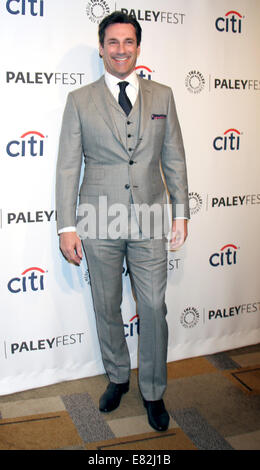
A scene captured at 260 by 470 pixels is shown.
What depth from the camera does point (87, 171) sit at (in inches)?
96.7

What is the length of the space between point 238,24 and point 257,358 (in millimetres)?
2004

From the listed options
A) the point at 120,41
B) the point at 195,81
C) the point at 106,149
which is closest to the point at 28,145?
the point at 106,149

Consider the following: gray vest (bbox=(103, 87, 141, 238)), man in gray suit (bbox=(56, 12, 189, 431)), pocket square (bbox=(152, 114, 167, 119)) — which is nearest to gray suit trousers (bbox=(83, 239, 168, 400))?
man in gray suit (bbox=(56, 12, 189, 431))

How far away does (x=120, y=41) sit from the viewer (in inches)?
89.5

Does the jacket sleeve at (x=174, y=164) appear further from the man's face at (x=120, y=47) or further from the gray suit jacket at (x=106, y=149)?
the man's face at (x=120, y=47)

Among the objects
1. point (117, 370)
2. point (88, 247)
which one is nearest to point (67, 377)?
point (117, 370)

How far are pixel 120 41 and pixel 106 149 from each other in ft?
1.55

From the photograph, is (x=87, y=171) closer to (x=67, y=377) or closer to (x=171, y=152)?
(x=171, y=152)

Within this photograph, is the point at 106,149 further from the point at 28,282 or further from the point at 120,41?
the point at 28,282

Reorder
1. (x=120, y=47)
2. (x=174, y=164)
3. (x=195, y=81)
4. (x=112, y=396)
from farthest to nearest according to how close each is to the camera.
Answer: (x=195, y=81) → (x=112, y=396) → (x=174, y=164) → (x=120, y=47)

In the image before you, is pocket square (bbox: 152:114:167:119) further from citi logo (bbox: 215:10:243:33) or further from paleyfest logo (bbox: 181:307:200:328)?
paleyfest logo (bbox: 181:307:200:328)

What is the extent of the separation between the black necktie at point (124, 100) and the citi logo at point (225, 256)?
3.92 feet

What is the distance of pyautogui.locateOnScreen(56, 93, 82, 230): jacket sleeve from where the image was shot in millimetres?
2369

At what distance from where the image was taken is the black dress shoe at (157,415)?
93.4 inches
